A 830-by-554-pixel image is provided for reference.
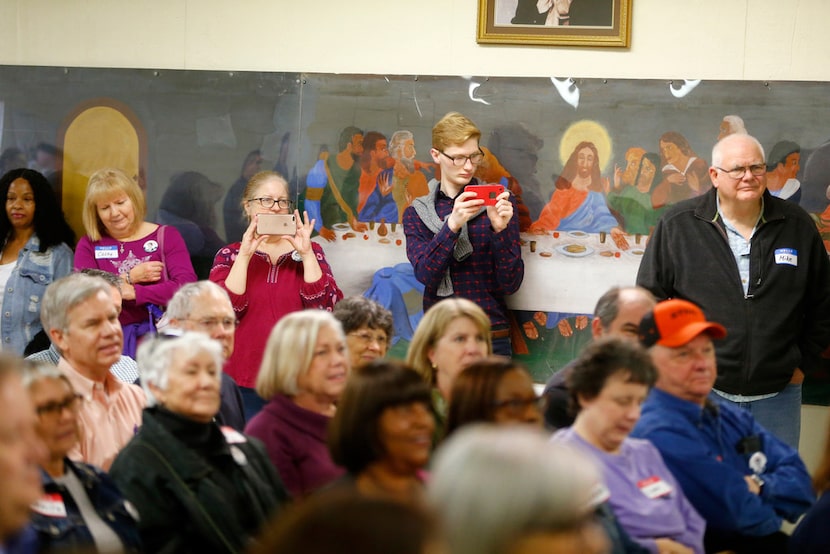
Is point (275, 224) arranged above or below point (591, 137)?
below

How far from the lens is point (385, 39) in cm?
559

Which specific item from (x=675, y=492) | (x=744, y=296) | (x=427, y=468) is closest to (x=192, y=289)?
(x=427, y=468)

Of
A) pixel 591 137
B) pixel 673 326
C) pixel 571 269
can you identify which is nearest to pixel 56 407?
pixel 673 326

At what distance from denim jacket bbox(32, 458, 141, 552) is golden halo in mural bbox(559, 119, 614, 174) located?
319 cm

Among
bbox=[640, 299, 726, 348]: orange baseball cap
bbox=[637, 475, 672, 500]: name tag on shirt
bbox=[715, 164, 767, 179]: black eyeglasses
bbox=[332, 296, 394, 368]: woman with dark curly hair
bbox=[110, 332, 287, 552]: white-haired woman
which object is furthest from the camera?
bbox=[715, 164, 767, 179]: black eyeglasses

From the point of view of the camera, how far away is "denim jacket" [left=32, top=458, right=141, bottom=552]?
268cm

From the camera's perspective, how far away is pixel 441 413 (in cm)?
366

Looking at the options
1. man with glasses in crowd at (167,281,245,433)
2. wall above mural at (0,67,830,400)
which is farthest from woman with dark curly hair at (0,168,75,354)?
man with glasses in crowd at (167,281,245,433)

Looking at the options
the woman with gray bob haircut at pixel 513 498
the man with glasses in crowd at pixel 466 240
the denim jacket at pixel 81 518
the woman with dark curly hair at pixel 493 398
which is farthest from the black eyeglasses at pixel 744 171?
the woman with gray bob haircut at pixel 513 498

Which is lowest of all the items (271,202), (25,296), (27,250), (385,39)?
(25,296)

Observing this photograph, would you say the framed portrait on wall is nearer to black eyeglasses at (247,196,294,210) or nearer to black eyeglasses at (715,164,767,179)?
black eyeglasses at (715,164,767,179)

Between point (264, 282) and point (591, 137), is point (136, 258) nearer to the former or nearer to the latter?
point (264, 282)

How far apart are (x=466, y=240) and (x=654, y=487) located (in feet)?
7.12

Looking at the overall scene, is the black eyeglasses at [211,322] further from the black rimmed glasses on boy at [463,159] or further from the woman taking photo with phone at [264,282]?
the black rimmed glasses on boy at [463,159]
